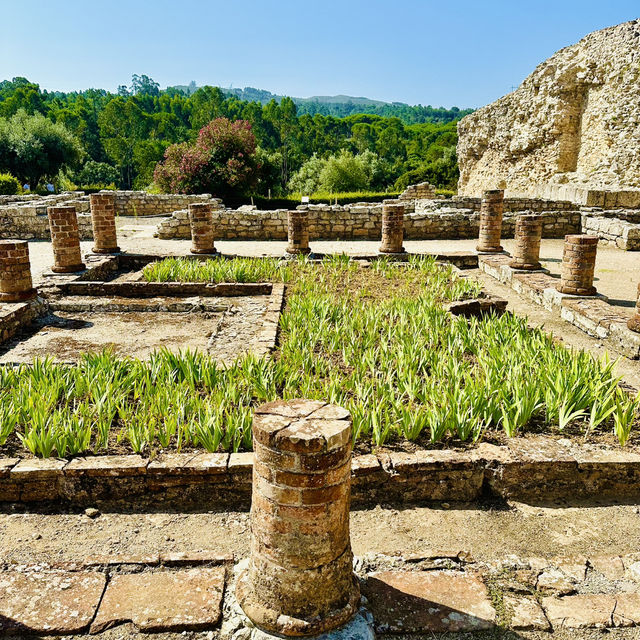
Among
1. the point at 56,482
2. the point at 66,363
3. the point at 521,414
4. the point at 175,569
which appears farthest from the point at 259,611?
the point at 66,363

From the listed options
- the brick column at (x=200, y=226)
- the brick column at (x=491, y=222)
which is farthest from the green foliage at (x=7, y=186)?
the brick column at (x=491, y=222)

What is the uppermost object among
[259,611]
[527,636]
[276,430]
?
[276,430]

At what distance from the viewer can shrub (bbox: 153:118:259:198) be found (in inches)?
999


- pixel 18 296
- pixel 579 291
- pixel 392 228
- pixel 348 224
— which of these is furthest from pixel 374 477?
pixel 348 224

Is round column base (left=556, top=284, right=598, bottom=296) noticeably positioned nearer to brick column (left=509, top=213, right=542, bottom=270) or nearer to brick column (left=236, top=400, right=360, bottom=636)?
brick column (left=509, top=213, right=542, bottom=270)

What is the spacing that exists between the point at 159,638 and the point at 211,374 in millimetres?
2841

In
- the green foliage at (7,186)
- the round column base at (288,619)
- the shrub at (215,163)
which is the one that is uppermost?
the shrub at (215,163)

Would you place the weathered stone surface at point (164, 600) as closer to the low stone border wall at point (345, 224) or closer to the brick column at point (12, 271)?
the brick column at point (12, 271)

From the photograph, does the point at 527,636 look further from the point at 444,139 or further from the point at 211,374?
the point at 444,139

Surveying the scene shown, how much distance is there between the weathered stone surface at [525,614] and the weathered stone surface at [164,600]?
58.3 inches

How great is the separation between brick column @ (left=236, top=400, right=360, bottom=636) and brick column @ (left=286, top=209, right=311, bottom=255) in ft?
34.2

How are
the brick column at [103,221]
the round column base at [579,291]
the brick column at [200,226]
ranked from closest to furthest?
the round column base at [579,291] < the brick column at [200,226] < the brick column at [103,221]

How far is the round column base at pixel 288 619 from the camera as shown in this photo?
105 inches

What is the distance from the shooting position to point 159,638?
2816mm
